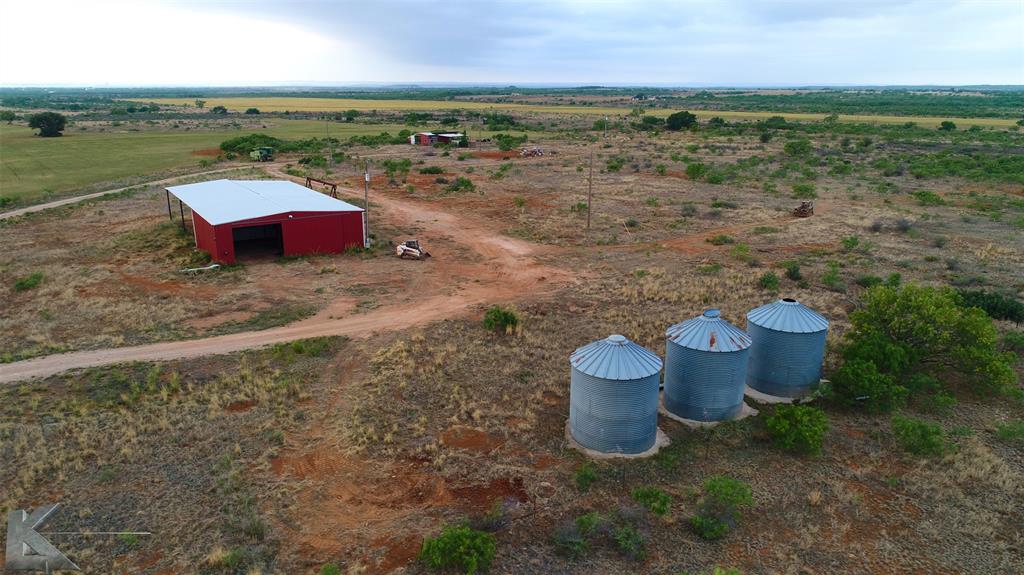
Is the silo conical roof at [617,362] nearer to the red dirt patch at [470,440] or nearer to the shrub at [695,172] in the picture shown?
the red dirt patch at [470,440]

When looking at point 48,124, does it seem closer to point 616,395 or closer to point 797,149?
point 797,149

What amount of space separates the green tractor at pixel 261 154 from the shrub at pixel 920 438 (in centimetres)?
6393

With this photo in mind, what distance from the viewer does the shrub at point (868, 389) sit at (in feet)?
50.4

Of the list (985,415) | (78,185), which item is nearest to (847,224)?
(985,415)

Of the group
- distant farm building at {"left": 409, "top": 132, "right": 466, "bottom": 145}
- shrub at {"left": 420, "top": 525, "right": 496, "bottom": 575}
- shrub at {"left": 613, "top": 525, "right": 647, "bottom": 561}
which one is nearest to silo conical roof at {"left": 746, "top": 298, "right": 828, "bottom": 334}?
shrub at {"left": 613, "top": 525, "right": 647, "bottom": 561}

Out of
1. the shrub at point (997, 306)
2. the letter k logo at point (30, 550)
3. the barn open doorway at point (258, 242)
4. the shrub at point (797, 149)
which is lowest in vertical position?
the letter k logo at point (30, 550)

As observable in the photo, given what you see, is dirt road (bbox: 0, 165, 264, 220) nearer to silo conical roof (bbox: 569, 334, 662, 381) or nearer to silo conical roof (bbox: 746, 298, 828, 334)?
silo conical roof (bbox: 569, 334, 662, 381)

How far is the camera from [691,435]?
14.6m

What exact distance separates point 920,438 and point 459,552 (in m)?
10.5

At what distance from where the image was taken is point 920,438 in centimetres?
1371

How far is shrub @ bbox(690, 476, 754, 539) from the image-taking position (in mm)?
11141

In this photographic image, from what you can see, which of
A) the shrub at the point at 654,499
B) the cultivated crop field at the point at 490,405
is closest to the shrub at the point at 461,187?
the cultivated crop field at the point at 490,405

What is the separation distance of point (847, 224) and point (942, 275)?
10507 mm

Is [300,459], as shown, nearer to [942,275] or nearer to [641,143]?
[942,275]
